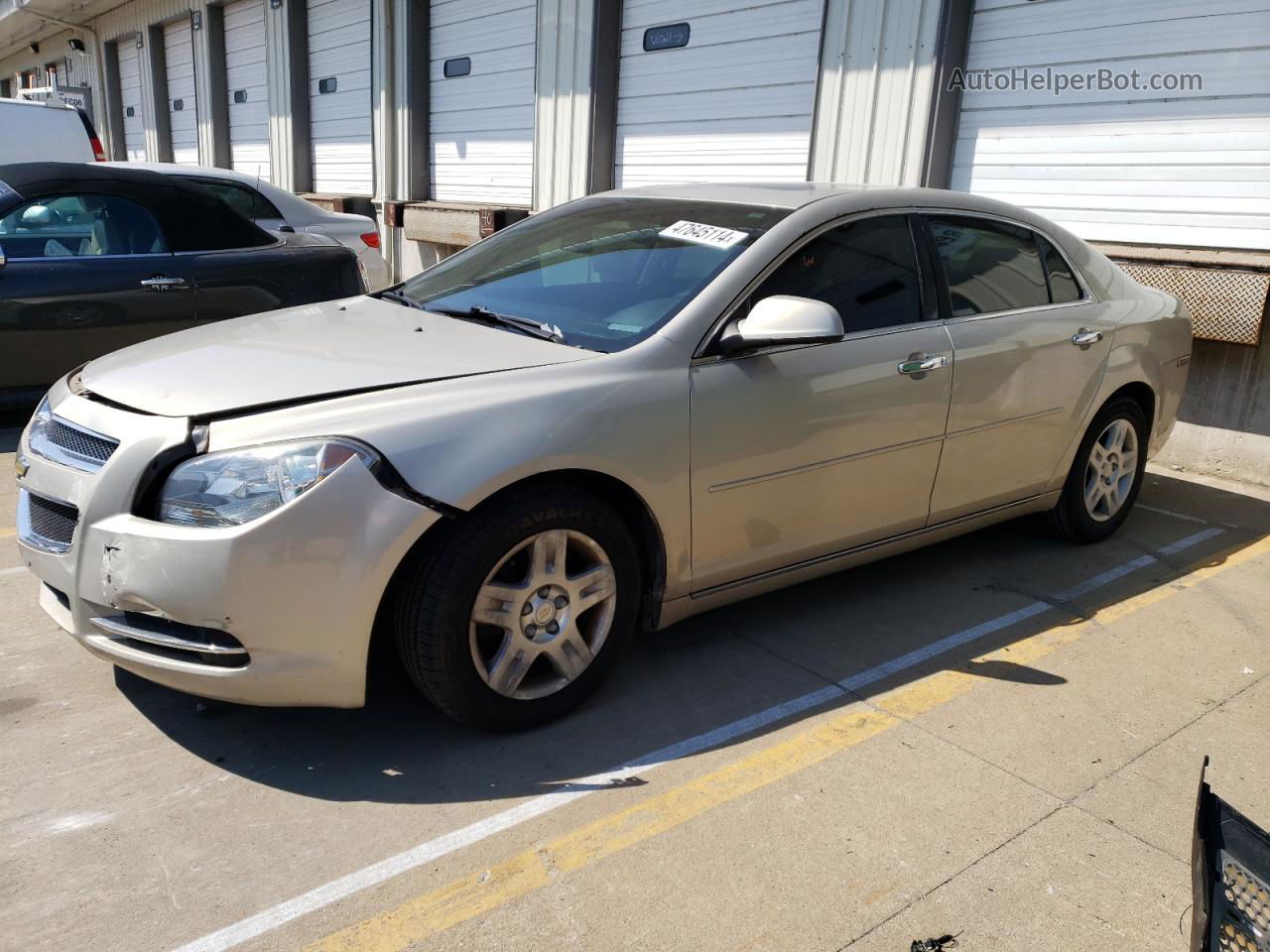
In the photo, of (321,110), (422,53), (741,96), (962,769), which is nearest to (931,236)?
(962,769)

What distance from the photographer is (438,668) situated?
286cm

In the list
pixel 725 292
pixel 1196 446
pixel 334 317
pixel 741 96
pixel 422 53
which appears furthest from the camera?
pixel 422 53

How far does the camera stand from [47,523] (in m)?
3.01

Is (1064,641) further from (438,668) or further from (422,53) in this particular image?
(422,53)

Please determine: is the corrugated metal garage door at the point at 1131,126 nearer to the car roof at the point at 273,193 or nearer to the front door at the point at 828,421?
the front door at the point at 828,421

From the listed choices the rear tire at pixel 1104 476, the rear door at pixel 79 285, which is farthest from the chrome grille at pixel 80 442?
the rear tire at pixel 1104 476

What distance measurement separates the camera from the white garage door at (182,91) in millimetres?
18578

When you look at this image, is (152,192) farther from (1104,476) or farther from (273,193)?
(1104,476)

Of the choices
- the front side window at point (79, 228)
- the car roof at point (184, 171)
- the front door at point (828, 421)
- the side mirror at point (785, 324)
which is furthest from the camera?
the car roof at point (184, 171)

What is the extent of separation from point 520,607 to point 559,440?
49cm


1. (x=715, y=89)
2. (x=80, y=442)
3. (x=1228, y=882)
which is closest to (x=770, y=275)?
(x=80, y=442)

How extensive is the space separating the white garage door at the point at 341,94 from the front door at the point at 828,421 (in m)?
11.5

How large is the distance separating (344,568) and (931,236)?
2650mm

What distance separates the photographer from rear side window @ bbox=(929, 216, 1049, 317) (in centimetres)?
413
